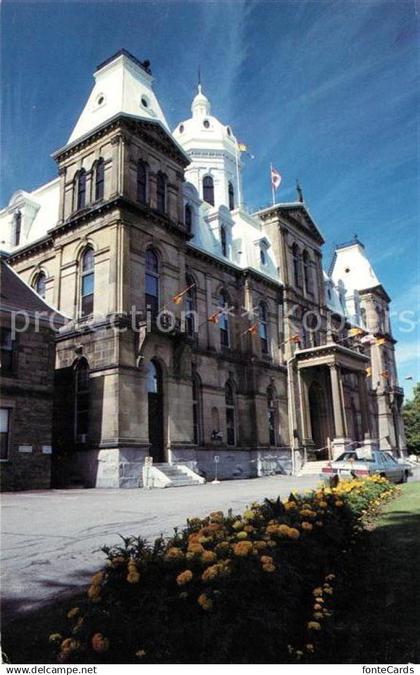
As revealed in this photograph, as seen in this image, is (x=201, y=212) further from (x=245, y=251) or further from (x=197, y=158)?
(x=197, y=158)

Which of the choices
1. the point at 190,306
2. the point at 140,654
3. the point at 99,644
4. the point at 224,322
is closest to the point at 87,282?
the point at 190,306

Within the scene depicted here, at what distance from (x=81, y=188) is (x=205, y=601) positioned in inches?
1064

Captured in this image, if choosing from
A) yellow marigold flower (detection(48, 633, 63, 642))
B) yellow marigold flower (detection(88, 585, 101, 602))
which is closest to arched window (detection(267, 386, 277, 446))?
yellow marigold flower (detection(88, 585, 101, 602))

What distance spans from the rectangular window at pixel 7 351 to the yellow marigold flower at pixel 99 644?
18.1 meters

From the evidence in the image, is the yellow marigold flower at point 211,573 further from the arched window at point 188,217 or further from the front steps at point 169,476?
the arched window at point 188,217

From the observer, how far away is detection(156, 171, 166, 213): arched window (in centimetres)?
2817

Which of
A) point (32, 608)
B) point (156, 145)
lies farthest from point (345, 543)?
point (156, 145)

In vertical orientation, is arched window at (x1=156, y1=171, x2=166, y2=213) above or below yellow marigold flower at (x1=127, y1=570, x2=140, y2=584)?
above

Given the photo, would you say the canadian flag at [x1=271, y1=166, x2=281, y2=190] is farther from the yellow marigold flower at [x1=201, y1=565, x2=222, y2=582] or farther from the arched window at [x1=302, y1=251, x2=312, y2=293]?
the yellow marigold flower at [x1=201, y1=565, x2=222, y2=582]

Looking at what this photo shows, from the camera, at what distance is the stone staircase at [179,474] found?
23.2m

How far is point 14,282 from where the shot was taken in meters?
23.8

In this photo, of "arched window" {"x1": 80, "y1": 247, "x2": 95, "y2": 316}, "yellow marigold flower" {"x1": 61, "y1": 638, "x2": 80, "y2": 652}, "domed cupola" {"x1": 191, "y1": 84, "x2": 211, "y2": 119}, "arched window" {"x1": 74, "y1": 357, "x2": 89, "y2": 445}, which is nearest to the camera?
"yellow marigold flower" {"x1": 61, "y1": 638, "x2": 80, "y2": 652}

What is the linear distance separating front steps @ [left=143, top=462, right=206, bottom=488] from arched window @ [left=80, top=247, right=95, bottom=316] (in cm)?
830

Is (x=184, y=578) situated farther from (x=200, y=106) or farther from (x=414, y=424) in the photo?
(x=414, y=424)
